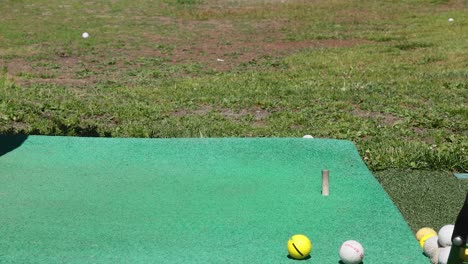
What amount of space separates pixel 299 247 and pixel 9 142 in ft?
13.8

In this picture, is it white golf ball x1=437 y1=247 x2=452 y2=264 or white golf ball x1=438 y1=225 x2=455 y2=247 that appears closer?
white golf ball x1=437 y1=247 x2=452 y2=264

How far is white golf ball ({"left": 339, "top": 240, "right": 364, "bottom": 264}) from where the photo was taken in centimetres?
499

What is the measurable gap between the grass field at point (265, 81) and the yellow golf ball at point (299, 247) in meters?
1.66

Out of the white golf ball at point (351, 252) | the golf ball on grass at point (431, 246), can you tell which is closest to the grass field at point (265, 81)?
the golf ball on grass at point (431, 246)

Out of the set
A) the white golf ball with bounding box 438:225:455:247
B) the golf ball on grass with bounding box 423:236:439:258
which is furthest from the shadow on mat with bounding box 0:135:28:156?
the white golf ball with bounding box 438:225:455:247

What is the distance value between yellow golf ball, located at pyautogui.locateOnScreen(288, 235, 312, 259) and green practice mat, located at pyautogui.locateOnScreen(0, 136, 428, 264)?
0.28ft

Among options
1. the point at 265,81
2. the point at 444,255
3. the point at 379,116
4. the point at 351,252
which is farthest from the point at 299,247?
the point at 265,81

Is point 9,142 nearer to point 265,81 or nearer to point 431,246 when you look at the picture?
point 431,246

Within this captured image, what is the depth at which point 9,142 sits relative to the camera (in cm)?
825

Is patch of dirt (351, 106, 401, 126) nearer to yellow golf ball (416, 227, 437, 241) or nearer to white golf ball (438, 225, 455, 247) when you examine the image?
yellow golf ball (416, 227, 437, 241)

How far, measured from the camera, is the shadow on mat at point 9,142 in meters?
8.02

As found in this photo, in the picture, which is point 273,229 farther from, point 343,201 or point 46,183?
point 46,183

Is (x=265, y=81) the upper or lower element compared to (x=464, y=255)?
lower

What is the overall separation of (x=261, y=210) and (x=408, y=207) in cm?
144
